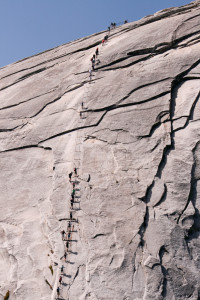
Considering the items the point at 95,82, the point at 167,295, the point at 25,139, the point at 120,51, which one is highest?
the point at 120,51

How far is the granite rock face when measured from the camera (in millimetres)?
14672

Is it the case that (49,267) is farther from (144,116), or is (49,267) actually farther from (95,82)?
(95,82)

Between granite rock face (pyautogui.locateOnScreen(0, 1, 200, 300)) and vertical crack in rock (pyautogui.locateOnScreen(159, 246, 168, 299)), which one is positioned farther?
granite rock face (pyautogui.locateOnScreen(0, 1, 200, 300))

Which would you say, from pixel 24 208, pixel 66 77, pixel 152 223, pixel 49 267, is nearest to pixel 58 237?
pixel 49 267

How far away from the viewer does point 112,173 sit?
17.0m

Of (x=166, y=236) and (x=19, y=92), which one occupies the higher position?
(x=19, y=92)

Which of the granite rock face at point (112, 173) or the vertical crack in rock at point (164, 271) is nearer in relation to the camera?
the vertical crack in rock at point (164, 271)

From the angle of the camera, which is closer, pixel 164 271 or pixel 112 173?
pixel 164 271

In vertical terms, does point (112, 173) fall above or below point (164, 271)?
above

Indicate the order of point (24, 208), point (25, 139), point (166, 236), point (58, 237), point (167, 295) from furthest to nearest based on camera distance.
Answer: point (25, 139) < point (24, 208) < point (58, 237) < point (166, 236) < point (167, 295)

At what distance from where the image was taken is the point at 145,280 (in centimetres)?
1423

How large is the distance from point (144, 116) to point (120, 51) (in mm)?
6561

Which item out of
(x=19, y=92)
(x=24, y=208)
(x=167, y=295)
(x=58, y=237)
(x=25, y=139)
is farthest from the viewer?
(x=19, y=92)

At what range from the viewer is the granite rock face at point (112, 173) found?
14.7 metres
